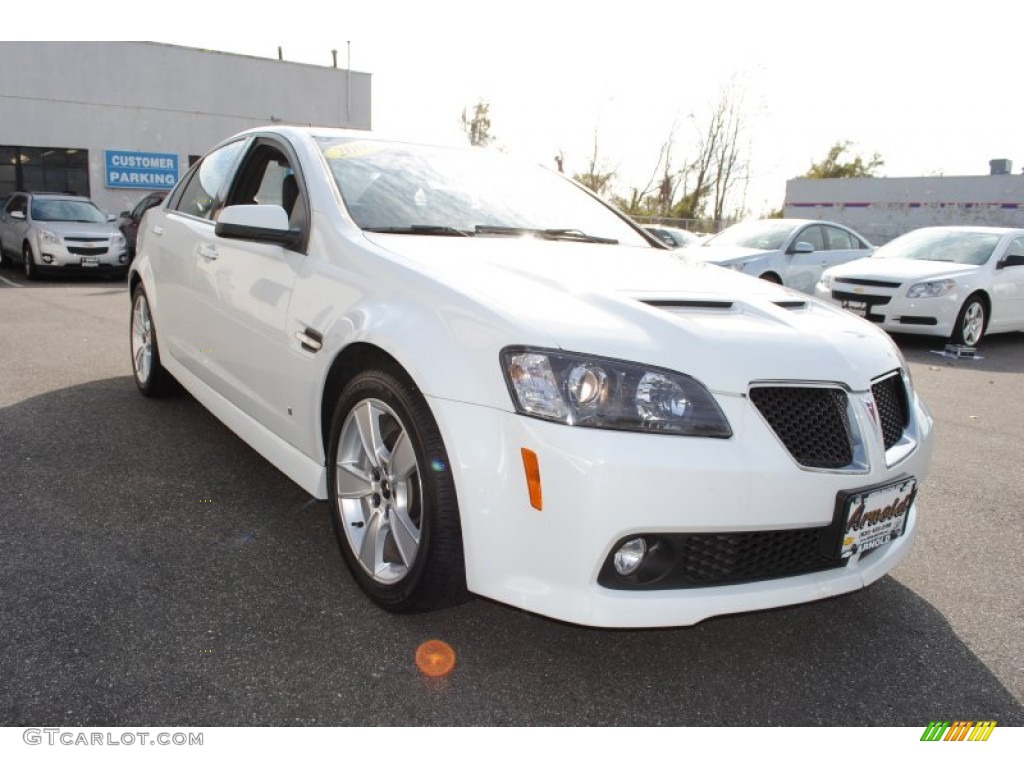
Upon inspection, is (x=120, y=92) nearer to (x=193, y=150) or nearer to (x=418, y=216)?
(x=193, y=150)

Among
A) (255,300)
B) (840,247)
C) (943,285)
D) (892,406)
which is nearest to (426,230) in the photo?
(255,300)

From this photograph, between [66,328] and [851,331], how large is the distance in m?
7.49

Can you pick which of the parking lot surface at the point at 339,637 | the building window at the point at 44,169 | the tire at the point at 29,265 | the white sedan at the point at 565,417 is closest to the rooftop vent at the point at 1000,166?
the building window at the point at 44,169

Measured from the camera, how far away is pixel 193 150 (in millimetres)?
23656

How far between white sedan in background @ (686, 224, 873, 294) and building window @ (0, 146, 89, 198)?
18.6 metres

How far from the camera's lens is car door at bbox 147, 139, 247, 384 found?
3.93m

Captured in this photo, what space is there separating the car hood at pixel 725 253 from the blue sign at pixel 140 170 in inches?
677

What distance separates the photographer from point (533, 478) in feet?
6.61

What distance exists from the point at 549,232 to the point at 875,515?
1686 mm

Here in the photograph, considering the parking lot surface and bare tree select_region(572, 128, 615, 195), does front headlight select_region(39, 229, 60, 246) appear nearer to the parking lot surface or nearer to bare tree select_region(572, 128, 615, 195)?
the parking lot surface

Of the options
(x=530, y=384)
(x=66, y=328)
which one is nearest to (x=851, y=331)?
(x=530, y=384)

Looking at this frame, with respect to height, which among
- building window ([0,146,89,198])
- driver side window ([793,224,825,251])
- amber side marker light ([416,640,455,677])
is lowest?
amber side marker light ([416,640,455,677])

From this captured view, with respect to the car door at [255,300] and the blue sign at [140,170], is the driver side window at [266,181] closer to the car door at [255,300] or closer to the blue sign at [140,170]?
the car door at [255,300]

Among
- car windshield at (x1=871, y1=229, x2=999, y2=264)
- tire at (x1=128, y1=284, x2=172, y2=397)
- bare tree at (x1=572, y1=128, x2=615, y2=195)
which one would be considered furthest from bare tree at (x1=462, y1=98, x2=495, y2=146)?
tire at (x1=128, y1=284, x2=172, y2=397)
